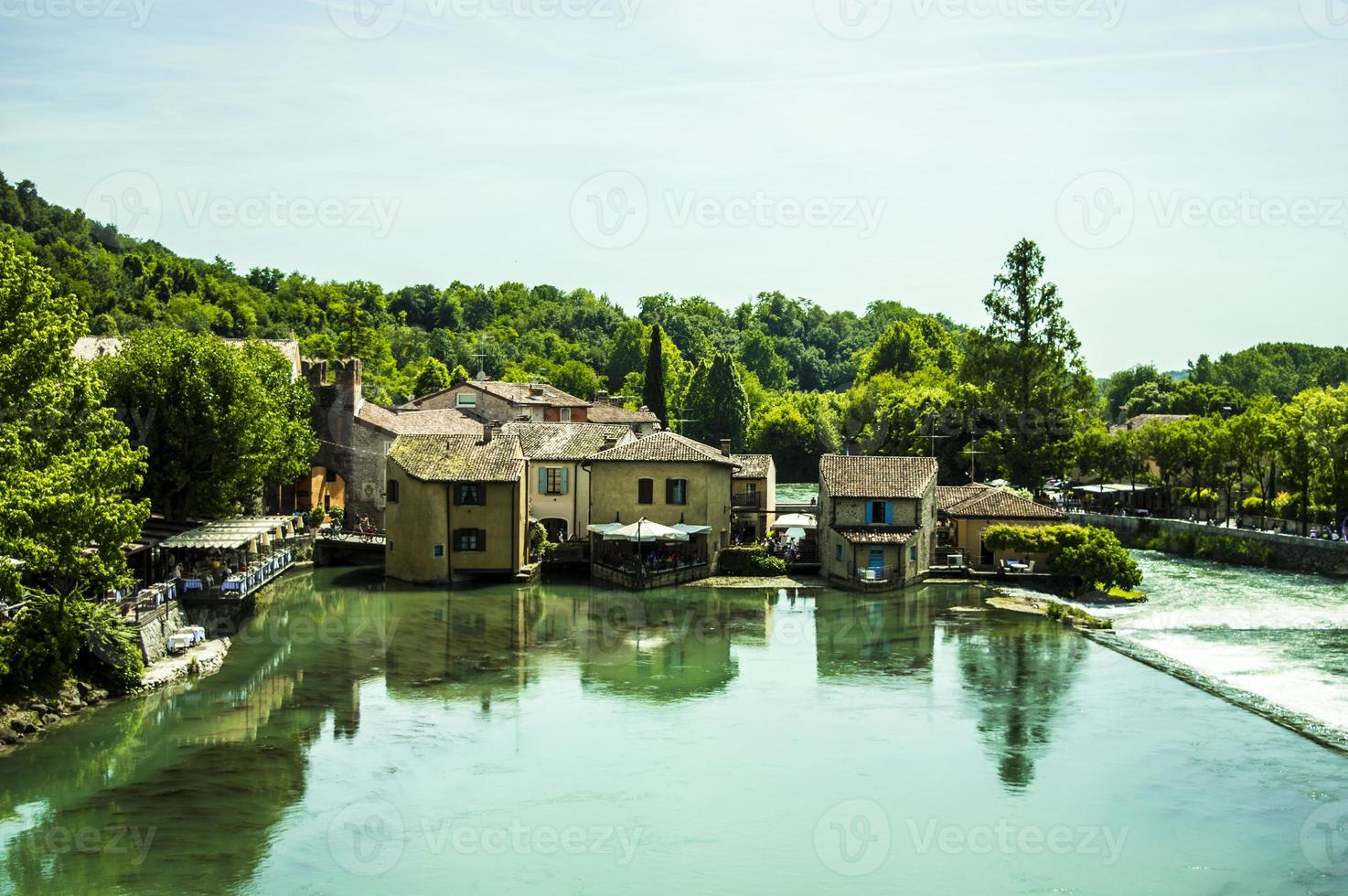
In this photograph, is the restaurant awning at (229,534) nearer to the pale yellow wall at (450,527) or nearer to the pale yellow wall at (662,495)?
the pale yellow wall at (450,527)

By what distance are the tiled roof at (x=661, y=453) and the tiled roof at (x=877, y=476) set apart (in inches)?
167

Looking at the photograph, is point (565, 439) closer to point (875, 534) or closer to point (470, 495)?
point (470, 495)

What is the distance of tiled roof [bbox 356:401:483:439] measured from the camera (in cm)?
5841

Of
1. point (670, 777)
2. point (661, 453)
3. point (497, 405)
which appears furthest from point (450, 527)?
point (497, 405)

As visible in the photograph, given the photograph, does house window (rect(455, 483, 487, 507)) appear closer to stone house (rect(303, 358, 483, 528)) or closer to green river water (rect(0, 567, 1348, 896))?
green river water (rect(0, 567, 1348, 896))

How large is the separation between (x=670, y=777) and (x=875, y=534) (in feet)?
77.9

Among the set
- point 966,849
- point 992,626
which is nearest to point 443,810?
point 966,849

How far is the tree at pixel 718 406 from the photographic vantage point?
104688 mm

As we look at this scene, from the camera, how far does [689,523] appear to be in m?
49.9

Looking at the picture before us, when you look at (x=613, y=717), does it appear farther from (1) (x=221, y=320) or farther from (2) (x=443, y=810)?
(1) (x=221, y=320)

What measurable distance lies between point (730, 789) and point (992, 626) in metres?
18.2

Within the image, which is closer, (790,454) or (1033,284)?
(1033,284)

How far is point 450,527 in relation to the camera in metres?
47.2

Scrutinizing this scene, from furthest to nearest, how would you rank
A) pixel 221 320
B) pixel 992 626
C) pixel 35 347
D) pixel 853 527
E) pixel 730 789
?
1. pixel 221 320
2. pixel 853 527
3. pixel 992 626
4. pixel 35 347
5. pixel 730 789
